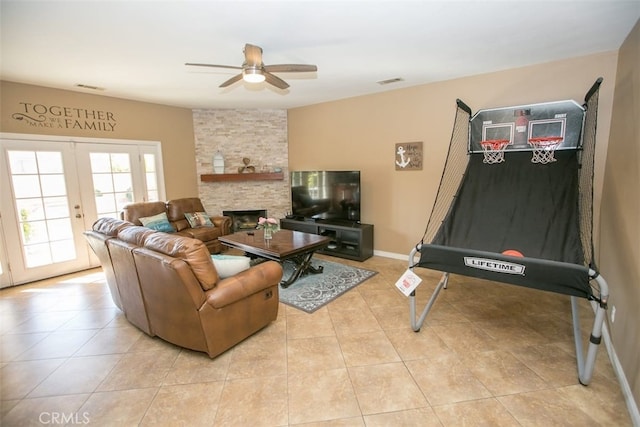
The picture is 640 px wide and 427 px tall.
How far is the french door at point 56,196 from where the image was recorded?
3938 millimetres

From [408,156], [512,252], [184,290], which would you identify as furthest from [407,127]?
[184,290]

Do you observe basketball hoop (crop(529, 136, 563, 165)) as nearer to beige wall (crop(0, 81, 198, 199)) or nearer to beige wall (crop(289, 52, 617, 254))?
beige wall (crop(289, 52, 617, 254))

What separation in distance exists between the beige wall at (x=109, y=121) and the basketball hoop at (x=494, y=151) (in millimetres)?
5122

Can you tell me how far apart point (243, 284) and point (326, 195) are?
2.97 m

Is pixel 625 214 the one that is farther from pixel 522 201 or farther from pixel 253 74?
pixel 253 74

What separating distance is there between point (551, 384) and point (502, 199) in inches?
66.9

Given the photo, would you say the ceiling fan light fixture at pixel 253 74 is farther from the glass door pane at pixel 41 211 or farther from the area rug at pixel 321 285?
the glass door pane at pixel 41 211

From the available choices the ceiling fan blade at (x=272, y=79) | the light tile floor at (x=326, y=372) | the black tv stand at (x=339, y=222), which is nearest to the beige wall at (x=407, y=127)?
the black tv stand at (x=339, y=222)

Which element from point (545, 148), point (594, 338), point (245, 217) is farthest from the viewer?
point (245, 217)

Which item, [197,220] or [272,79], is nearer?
[272,79]

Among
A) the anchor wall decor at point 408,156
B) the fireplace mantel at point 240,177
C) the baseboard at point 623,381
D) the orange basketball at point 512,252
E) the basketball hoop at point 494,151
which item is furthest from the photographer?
the fireplace mantel at point 240,177

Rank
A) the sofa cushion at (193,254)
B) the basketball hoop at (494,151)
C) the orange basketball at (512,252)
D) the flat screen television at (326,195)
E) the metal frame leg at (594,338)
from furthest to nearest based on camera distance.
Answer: the flat screen television at (326,195), the basketball hoop at (494,151), the orange basketball at (512,252), the sofa cushion at (193,254), the metal frame leg at (594,338)

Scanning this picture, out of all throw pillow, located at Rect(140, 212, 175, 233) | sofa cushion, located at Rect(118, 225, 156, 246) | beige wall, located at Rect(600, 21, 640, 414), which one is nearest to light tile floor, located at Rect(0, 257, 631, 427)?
beige wall, located at Rect(600, 21, 640, 414)

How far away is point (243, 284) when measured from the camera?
8.06ft
